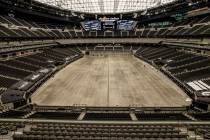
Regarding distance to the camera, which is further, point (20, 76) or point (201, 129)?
point (20, 76)

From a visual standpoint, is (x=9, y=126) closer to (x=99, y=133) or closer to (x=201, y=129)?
(x=99, y=133)

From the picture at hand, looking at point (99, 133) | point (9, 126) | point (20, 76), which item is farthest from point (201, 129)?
point (20, 76)

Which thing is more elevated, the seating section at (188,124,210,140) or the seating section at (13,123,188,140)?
the seating section at (13,123,188,140)

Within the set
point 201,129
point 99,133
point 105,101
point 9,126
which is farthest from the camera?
point 105,101

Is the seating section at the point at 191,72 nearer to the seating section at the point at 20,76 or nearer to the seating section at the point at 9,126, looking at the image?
the seating section at the point at 9,126

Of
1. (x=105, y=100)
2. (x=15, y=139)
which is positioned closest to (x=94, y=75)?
(x=105, y=100)

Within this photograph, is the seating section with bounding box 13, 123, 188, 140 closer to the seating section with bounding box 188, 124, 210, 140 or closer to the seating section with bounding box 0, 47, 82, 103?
the seating section with bounding box 188, 124, 210, 140

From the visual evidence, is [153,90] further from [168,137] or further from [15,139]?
[15,139]

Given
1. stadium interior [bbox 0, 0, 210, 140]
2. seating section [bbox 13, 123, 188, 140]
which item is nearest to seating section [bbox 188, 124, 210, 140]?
stadium interior [bbox 0, 0, 210, 140]

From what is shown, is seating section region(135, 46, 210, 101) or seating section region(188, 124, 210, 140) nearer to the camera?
seating section region(188, 124, 210, 140)

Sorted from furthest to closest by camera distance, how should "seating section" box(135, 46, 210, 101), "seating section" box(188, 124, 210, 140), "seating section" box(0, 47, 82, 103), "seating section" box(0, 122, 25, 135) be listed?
"seating section" box(135, 46, 210, 101) → "seating section" box(0, 47, 82, 103) → "seating section" box(0, 122, 25, 135) → "seating section" box(188, 124, 210, 140)

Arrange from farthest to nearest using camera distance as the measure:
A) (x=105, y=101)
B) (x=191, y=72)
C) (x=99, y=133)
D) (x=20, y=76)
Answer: (x=191, y=72)
(x=20, y=76)
(x=105, y=101)
(x=99, y=133)

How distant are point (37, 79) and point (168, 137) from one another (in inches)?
1040

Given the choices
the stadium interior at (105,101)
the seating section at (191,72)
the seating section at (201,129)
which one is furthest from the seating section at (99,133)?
the seating section at (191,72)
